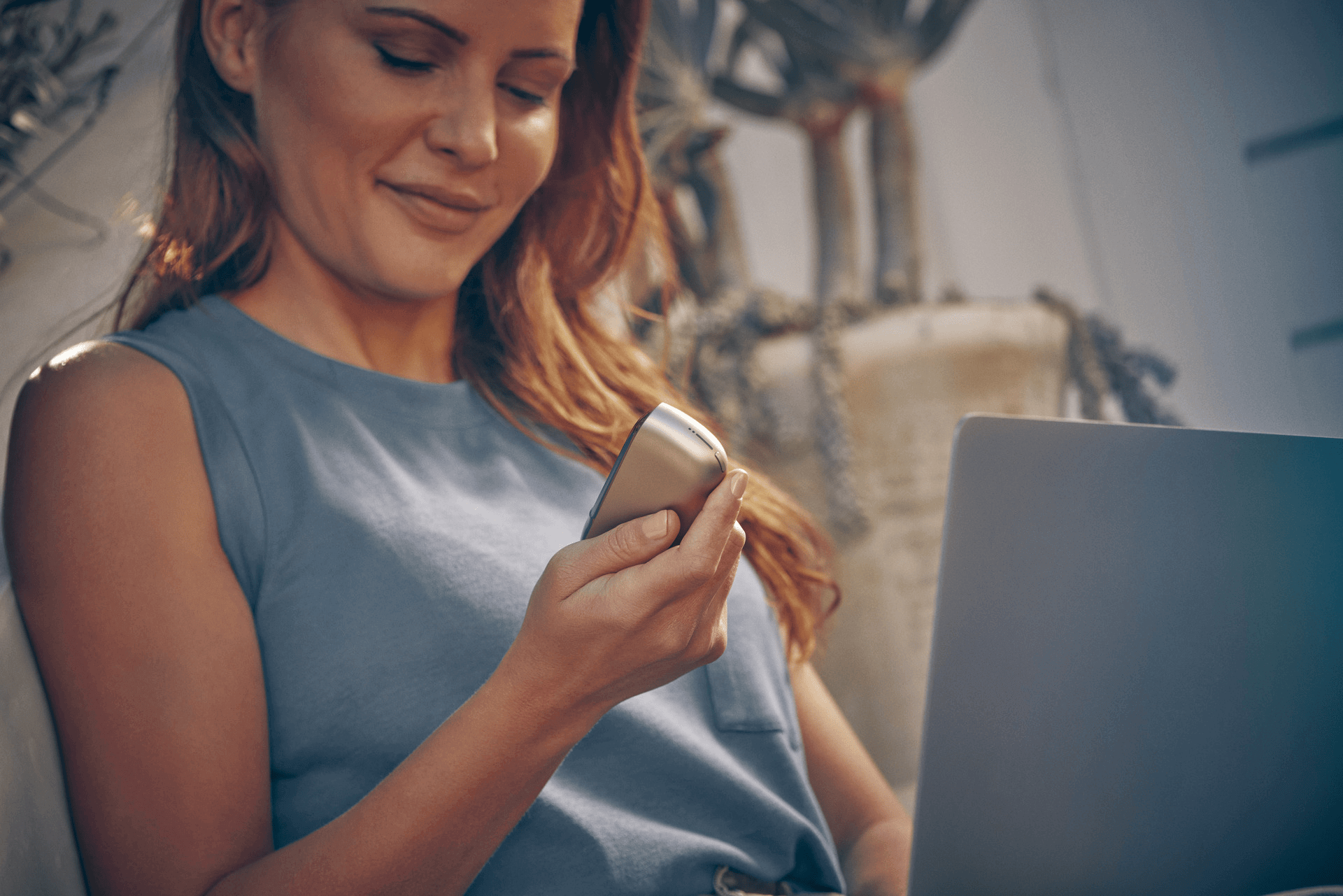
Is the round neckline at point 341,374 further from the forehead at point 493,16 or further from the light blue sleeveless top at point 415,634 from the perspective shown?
the forehead at point 493,16

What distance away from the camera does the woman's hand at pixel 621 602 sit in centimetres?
37

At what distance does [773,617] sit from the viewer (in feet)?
2.32

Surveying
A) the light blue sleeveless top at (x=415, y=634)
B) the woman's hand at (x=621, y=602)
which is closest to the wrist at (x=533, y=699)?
the woman's hand at (x=621, y=602)

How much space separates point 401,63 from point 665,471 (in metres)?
0.35

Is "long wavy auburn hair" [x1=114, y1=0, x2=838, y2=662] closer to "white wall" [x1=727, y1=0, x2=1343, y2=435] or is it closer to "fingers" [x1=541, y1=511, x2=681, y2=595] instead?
"fingers" [x1=541, y1=511, x2=681, y2=595]

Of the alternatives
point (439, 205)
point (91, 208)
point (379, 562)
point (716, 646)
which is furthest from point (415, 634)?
point (91, 208)

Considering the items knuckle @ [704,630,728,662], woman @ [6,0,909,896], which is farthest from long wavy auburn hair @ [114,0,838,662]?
knuckle @ [704,630,728,662]

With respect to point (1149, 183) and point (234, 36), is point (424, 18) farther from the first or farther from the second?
point (1149, 183)

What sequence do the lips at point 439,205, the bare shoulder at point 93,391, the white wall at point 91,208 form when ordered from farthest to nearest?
the white wall at point 91,208, the lips at point 439,205, the bare shoulder at point 93,391

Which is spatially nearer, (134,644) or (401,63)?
(134,644)

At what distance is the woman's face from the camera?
0.54m

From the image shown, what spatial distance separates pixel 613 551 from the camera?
377 millimetres

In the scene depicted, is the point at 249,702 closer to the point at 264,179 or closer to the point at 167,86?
the point at 264,179

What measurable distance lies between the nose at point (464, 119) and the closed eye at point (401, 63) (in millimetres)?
18
